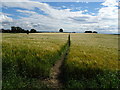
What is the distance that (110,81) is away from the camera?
7461mm

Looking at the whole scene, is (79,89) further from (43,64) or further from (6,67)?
(6,67)

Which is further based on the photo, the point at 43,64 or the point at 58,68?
the point at 58,68

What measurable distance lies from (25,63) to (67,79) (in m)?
3.29

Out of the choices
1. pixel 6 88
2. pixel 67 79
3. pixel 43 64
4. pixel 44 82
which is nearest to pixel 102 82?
pixel 67 79

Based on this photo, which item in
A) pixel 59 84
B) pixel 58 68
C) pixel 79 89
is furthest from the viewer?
pixel 58 68

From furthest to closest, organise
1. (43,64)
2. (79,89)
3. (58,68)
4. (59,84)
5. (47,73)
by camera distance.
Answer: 1. (58,68)
2. (43,64)
3. (47,73)
4. (59,84)
5. (79,89)

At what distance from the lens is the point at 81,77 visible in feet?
27.1

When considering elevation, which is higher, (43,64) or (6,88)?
(43,64)

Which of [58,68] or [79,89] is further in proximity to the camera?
[58,68]

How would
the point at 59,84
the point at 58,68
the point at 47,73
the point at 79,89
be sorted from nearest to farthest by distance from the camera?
1. the point at 79,89
2. the point at 59,84
3. the point at 47,73
4. the point at 58,68

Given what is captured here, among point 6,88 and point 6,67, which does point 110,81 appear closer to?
point 6,88

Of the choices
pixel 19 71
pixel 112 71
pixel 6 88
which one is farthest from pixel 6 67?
pixel 112 71

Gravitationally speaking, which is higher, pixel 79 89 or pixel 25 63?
pixel 25 63

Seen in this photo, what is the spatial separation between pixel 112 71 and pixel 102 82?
146cm
